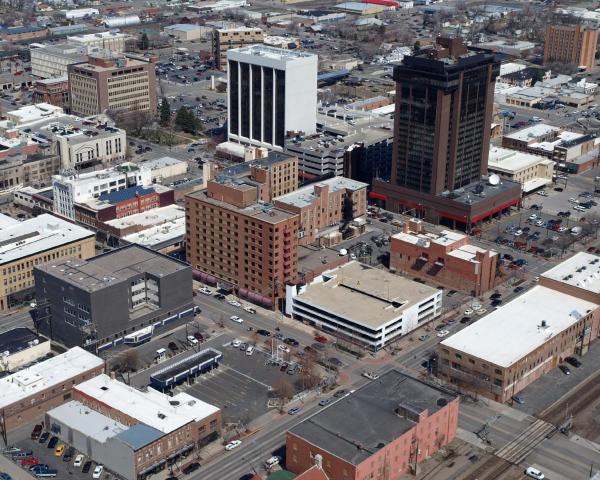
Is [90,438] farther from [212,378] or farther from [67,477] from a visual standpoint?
[212,378]

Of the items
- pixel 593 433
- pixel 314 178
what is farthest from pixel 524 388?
pixel 314 178

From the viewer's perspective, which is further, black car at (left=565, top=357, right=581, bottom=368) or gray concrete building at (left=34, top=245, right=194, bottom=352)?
black car at (left=565, top=357, right=581, bottom=368)

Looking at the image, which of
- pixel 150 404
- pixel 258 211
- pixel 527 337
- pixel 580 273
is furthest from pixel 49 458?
pixel 580 273

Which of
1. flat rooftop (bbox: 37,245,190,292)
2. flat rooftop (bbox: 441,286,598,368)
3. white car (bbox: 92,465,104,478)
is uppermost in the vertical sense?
flat rooftop (bbox: 37,245,190,292)

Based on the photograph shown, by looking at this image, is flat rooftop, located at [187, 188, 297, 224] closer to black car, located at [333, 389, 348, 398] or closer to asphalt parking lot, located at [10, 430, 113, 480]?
black car, located at [333, 389, 348, 398]

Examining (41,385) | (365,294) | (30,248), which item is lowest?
(41,385)

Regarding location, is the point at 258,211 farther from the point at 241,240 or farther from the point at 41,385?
the point at 41,385

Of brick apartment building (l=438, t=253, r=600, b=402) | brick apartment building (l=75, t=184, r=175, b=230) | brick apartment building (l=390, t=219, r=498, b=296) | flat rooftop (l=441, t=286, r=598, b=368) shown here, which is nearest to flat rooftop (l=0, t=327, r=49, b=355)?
brick apartment building (l=75, t=184, r=175, b=230)

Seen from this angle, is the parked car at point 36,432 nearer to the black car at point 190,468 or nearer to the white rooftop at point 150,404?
the white rooftop at point 150,404
